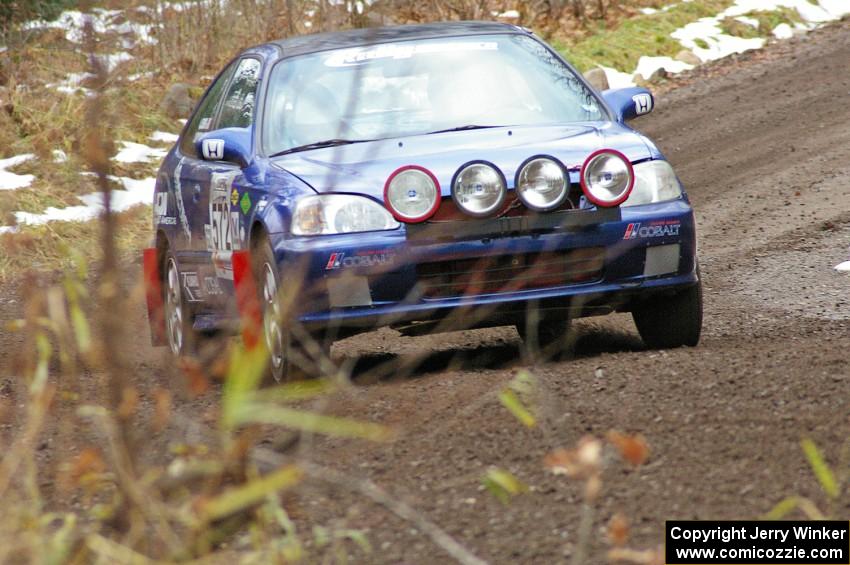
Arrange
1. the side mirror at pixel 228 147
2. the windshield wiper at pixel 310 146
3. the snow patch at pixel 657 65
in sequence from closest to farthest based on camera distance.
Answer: the windshield wiper at pixel 310 146 < the side mirror at pixel 228 147 < the snow patch at pixel 657 65

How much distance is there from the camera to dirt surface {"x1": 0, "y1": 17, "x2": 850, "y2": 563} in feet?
12.5

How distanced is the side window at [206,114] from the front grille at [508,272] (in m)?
2.20

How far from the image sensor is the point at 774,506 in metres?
3.73

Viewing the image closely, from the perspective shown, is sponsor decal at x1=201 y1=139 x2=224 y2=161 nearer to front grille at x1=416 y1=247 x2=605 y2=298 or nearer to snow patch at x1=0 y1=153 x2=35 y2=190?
front grille at x1=416 y1=247 x2=605 y2=298

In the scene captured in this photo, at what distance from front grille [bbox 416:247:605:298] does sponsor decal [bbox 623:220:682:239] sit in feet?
0.47

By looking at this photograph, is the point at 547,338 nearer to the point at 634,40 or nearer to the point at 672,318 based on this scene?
the point at 672,318

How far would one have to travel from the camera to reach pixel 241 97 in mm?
7340

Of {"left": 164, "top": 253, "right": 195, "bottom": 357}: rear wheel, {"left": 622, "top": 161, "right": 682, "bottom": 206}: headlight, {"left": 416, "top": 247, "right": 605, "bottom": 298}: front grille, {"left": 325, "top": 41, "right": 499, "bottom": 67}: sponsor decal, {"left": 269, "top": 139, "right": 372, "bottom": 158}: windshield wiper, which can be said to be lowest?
{"left": 164, "top": 253, "right": 195, "bottom": 357}: rear wheel

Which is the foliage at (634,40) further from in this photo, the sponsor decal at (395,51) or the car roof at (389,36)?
the sponsor decal at (395,51)

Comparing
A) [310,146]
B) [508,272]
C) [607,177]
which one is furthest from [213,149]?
[607,177]

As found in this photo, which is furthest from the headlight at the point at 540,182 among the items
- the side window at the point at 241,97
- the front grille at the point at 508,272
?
the side window at the point at 241,97

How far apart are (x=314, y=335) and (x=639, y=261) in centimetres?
137

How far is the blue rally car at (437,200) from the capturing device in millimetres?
5902

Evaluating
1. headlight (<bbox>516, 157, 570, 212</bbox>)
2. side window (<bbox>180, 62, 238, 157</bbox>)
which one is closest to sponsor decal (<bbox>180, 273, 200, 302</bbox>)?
side window (<bbox>180, 62, 238, 157</bbox>)
